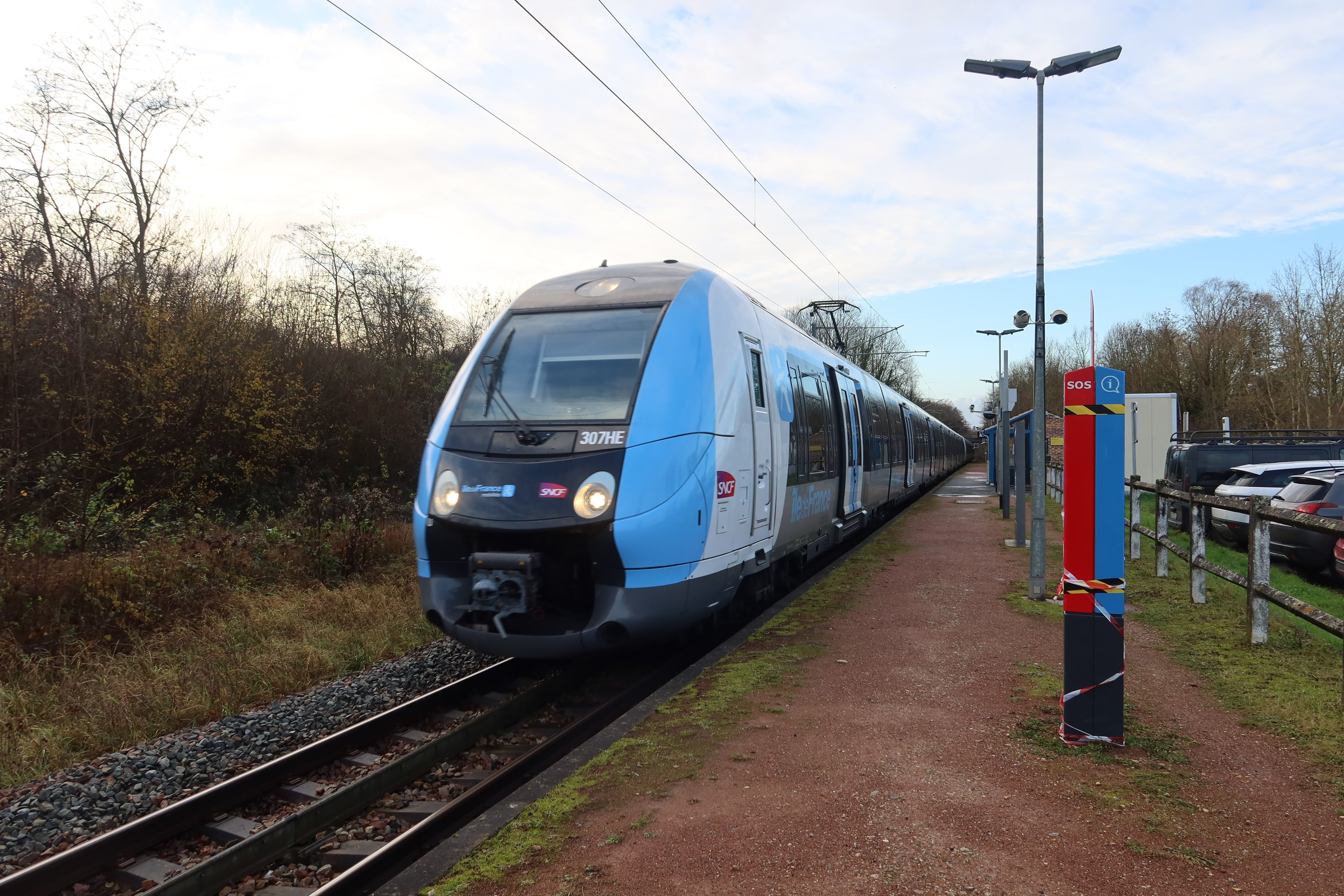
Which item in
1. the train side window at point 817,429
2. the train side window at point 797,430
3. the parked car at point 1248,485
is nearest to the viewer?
the train side window at point 797,430

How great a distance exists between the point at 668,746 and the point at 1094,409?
3.23 meters

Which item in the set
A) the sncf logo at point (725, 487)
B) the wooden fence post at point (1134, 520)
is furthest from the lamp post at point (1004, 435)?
the sncf logo at point (725, 487)

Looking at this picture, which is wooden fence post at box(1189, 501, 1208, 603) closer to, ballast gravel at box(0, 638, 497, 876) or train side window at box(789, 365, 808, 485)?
train side window at box(789, 365, 808, 485)

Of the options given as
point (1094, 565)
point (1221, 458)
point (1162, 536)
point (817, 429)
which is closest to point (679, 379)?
point (1094, 565)

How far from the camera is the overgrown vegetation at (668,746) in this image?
3.82 m

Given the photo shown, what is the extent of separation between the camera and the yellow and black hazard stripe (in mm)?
5039

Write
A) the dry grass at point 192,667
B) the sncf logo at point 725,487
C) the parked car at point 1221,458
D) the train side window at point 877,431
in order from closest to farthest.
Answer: the dry grass at point 192,667 → the sncf logo at point 725,487 → the train side window at point 877,431 → the parked car at point 1221,458

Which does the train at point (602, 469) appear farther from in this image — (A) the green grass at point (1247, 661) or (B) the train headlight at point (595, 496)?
(A) the green grass at point (1247, 661)

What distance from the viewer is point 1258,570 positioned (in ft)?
23.4

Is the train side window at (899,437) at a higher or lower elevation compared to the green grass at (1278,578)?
higher

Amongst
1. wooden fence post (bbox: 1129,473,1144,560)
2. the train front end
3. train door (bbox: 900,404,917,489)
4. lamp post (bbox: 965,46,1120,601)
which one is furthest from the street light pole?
train door (bbox: 900,404,917,489)

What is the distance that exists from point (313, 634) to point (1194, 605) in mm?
9036

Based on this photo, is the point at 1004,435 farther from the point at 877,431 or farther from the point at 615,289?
the point at 615,289

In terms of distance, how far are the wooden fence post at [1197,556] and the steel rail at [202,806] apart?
7.67 metres
